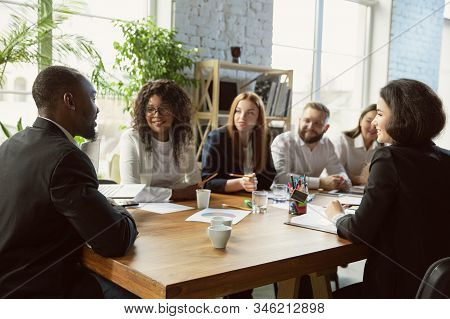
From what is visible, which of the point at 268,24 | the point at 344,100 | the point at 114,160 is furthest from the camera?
the point at 344,100

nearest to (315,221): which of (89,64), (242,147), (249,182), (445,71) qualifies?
(249,182)

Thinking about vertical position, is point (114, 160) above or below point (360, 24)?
below

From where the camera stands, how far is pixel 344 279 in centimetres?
317

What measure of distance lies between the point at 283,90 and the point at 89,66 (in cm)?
177

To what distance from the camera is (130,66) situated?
3.77m

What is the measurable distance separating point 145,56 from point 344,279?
2.23m

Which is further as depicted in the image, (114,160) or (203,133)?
(203,133)

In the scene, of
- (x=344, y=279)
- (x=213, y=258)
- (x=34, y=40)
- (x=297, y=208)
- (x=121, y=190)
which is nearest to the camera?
(x=213, y=258)

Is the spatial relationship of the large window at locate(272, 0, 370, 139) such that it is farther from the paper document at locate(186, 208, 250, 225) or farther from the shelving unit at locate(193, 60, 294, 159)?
the paper document at locate(186, 208, 250, 225)

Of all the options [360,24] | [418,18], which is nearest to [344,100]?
[360,24]

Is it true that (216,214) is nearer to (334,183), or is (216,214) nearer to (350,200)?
(350,200)

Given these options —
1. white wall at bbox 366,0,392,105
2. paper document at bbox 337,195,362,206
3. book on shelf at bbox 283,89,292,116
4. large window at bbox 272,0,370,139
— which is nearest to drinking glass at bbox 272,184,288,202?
paper document at bbox 337,195,362,206
